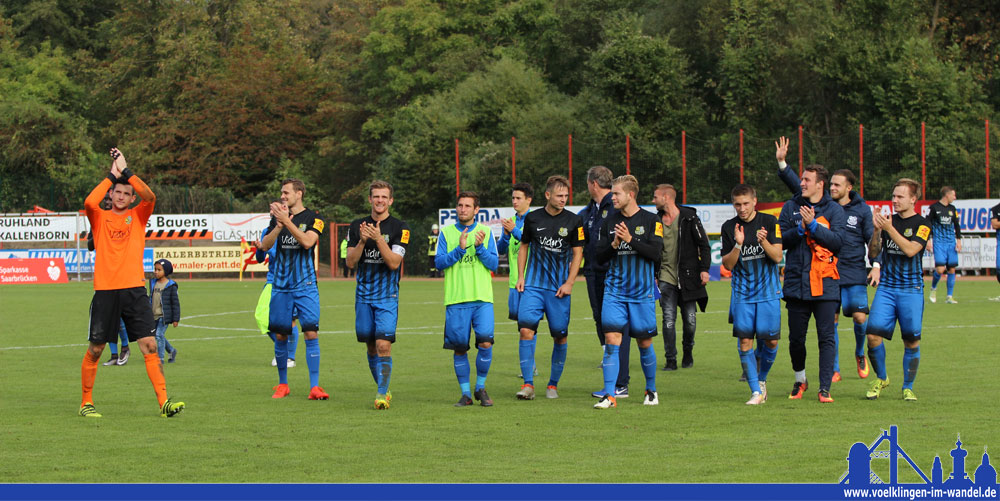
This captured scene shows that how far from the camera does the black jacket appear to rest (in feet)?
42.1

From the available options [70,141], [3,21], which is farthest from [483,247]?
[3,21]

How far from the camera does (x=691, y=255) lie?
518 inches

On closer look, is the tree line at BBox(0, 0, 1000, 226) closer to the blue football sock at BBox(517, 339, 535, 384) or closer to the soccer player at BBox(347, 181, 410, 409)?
the blue football sock at BBox(517, 339, 535, 384)

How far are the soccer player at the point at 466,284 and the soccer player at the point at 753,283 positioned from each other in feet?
7.23

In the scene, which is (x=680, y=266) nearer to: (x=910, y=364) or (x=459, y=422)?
(x=910, y=364)

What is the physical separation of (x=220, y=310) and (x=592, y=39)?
33.4 m

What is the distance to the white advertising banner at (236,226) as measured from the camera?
38.7m

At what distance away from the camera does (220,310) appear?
24.6 metres

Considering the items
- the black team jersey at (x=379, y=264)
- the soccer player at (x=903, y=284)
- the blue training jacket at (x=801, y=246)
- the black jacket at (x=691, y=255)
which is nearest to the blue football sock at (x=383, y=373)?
the black team jersey at (x=379, y=264)

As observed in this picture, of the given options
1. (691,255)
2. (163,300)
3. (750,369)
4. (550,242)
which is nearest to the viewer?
(750,369)

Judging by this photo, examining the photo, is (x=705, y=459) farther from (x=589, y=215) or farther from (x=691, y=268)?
(x=691, y=268)

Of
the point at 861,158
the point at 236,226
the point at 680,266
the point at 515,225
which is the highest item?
the point at 861,158

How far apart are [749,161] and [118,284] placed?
28863mm

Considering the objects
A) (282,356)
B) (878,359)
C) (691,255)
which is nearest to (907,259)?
(878,359)
